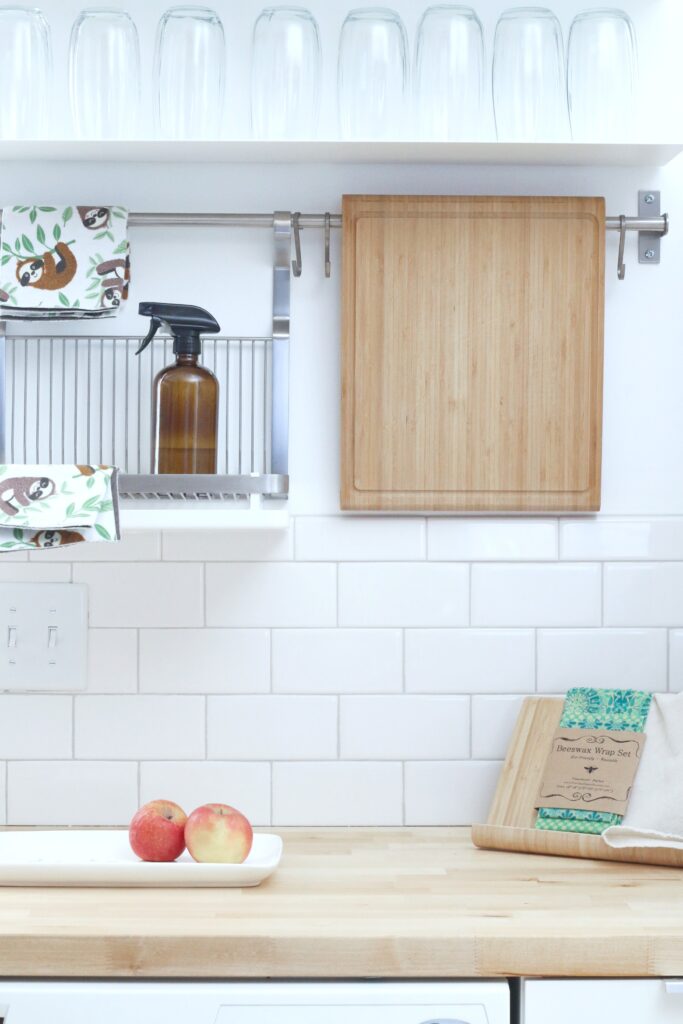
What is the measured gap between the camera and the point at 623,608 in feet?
5.53

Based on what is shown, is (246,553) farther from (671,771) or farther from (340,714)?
(671,771)

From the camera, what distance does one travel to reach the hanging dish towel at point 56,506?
4.67 ft

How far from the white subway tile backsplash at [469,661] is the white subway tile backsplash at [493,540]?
119 millimetres

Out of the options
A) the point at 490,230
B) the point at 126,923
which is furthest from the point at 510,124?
the point at 126,923

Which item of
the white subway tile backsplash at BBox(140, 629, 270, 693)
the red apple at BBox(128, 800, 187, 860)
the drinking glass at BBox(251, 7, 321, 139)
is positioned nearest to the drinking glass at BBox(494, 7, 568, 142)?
the drinking glass at BBox(251, 7, 321, 139)

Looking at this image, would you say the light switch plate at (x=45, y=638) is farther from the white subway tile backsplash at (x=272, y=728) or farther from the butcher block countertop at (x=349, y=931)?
the butcher block countertop at (x=349, y=931)

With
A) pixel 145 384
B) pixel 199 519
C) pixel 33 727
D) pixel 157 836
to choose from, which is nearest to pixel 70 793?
pixel 33 727

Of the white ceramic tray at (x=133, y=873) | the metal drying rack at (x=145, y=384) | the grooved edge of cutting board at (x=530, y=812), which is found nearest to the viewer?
the white ceramic tray at (x=133, y=873)

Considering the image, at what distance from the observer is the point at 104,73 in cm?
153

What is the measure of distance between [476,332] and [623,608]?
49 centimetres

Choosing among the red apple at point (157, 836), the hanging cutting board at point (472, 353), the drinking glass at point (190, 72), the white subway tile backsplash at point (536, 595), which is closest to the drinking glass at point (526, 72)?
the hanging cutting board at point (472, 353)

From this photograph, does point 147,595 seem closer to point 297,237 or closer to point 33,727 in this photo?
point 33,727

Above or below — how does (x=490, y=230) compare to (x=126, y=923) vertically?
above

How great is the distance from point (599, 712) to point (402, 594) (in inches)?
13.6
